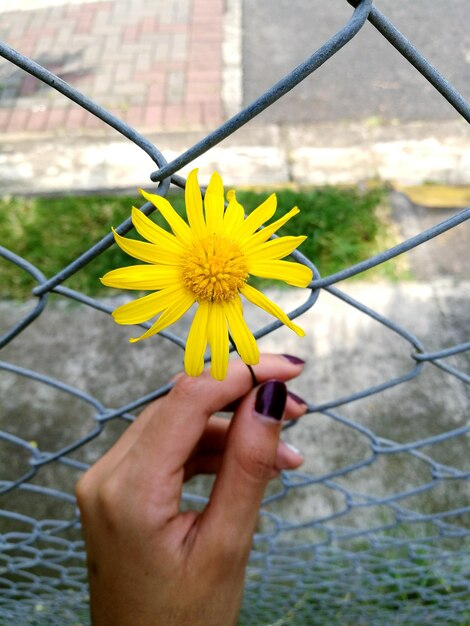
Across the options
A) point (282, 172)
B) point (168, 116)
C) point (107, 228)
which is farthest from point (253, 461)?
point (168, 116)

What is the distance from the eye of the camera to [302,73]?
0.46m

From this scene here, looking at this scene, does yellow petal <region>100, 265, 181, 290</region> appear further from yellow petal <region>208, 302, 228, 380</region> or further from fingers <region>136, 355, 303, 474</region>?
fingers <region>136, 355, 303, 474</region>

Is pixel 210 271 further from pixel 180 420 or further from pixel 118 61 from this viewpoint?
pixel 118 61

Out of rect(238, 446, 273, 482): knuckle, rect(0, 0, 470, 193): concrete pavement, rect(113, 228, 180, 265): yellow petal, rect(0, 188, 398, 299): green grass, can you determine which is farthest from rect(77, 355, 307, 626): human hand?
rect(0, 0, 470, 193): concrete pavement

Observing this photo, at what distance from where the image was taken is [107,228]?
Result: 110 inches

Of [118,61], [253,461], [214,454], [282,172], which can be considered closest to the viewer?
[253,461]

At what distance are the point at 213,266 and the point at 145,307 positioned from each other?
0.26ft

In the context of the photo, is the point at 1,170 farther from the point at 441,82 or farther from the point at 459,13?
the point at 459,13

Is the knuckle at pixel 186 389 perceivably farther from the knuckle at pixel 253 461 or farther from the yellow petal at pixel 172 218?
the yellow petal at pixel 172 218

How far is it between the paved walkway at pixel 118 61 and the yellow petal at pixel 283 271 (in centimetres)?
320

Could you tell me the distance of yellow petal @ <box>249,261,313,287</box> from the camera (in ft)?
1.87

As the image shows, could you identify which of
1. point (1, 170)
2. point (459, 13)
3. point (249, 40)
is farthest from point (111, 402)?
point (459, 13)

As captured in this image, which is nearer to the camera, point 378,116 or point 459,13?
point 378,116

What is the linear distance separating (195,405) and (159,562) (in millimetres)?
246
